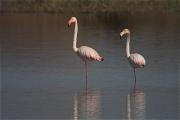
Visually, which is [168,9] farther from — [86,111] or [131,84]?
[86,111]

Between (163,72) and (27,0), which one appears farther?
(27,0)

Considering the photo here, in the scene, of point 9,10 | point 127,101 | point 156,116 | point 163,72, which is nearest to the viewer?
point 156,116

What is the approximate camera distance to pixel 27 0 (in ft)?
129

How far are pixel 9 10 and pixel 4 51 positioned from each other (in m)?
16.7

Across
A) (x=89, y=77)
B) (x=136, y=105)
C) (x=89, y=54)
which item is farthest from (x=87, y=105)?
(x=89, y=54)

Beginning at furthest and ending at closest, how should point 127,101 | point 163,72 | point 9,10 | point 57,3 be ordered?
point 57,3 → point 9,10 → point 163,72 → point 127,101

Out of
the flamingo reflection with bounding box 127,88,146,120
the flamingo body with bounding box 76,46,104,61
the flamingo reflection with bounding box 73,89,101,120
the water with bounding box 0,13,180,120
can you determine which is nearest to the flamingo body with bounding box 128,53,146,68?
the water with bounding box 0,13,180,120

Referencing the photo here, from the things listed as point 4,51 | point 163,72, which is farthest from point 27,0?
point 163,72

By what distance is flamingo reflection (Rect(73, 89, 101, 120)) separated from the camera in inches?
425

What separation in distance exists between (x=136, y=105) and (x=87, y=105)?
756mm

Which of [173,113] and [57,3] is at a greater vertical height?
[57,3]

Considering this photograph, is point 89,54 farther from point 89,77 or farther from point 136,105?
point 136,105

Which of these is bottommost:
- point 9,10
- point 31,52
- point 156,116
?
point 156,116

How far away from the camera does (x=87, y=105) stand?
11.7 m
